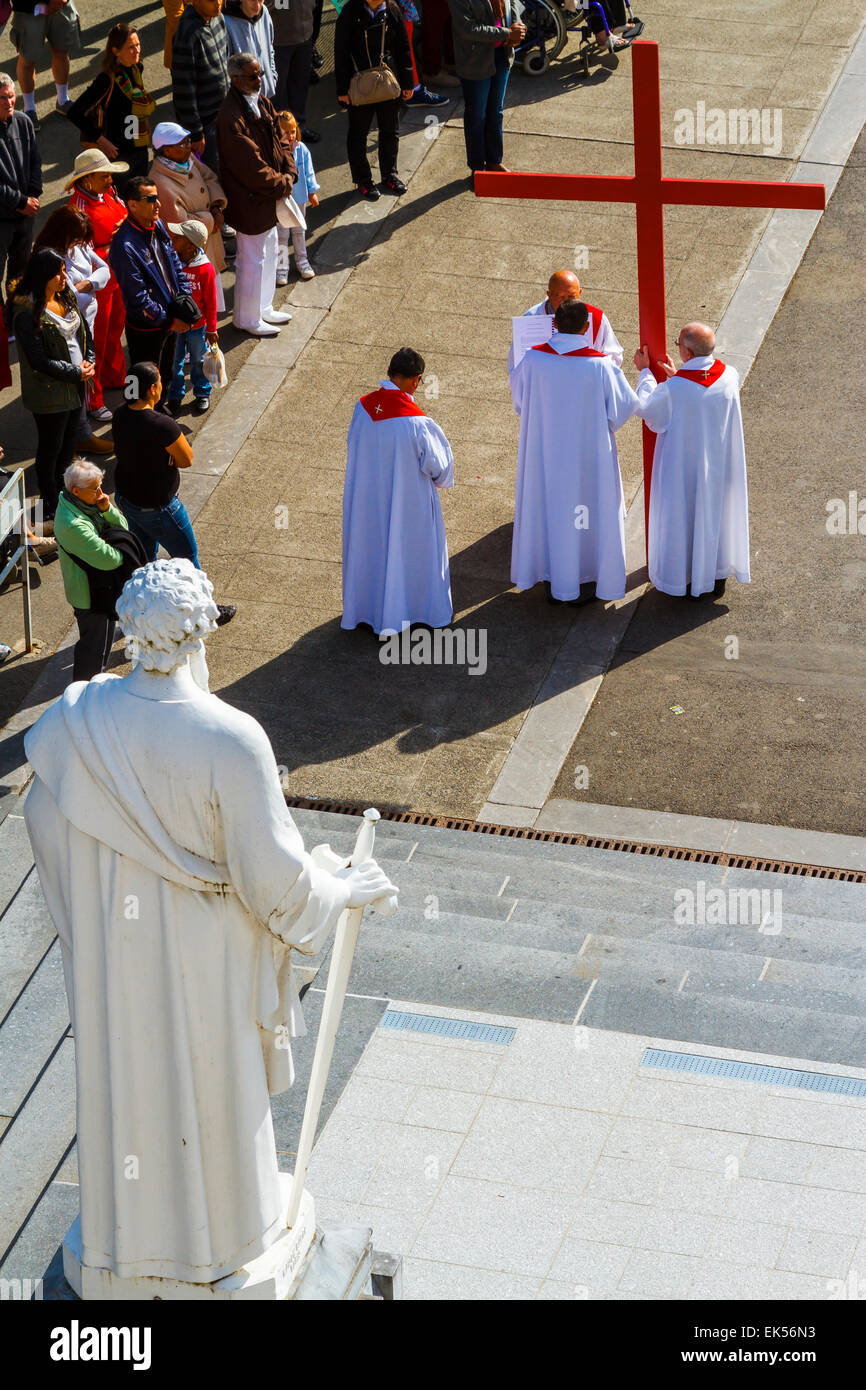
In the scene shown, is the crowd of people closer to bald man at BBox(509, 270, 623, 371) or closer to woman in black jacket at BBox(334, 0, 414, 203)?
woman in black jacket at BBox(334, 0, 414, 203)

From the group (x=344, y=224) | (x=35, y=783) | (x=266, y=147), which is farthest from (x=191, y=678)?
(x=344, y=224)

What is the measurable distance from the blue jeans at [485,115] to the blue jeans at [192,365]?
3.57m

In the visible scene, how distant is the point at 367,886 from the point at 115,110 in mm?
11227

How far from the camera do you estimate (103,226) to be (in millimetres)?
13094

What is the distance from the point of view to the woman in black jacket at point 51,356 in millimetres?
11523

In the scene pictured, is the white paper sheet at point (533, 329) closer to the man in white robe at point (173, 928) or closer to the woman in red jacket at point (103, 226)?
the woman in red jacket at point (103, 226)

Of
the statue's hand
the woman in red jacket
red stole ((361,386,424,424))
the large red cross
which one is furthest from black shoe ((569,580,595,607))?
the statue's hand

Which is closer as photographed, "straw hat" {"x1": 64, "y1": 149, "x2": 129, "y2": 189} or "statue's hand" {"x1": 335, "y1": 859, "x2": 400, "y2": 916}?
"statue's hand" {"x1": 335, "y1": 859, "x2": 400, "y2": 916}

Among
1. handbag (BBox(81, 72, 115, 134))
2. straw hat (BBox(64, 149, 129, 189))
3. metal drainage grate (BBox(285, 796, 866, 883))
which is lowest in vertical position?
metal drainage grate (BBox(285, 796, 866, 883))

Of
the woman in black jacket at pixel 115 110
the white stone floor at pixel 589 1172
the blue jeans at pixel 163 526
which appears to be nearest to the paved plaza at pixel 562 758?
the white stone floor at pixel 589 1172

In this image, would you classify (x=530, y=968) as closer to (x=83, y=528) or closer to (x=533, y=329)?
(x=83, y=528)

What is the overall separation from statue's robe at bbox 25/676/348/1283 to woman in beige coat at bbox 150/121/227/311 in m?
9.44

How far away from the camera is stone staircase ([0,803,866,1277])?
23.5 feet

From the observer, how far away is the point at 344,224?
15500 mm
